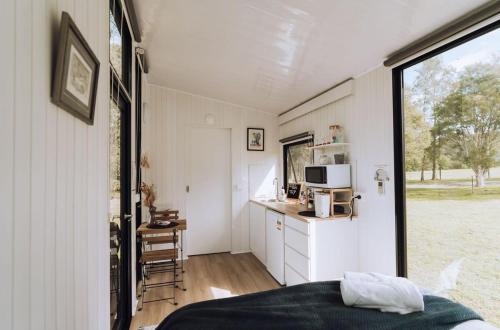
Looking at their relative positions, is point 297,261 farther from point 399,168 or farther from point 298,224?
point 399,168

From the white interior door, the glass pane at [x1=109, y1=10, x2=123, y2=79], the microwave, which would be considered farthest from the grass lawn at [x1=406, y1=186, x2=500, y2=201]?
the white interior door

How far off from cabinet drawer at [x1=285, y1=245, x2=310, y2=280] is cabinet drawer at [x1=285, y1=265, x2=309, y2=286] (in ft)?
0.15

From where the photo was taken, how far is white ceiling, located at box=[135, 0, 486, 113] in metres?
1.73

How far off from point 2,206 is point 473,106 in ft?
7.92

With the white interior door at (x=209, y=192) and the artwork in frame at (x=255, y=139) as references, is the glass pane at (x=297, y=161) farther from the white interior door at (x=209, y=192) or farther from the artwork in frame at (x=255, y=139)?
the white interior door at (x=209, y=192)

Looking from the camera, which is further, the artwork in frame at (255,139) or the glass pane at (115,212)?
the artwork in frame at (255,139)

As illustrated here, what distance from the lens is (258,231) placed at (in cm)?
396

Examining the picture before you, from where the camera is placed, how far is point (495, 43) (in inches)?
63.2

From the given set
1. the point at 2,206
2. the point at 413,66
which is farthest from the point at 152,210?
the point at 413,66

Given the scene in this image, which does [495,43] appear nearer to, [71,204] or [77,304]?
[71,204]

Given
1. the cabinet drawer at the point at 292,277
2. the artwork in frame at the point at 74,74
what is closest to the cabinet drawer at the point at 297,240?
the cabinet drawer at the point at 292,277

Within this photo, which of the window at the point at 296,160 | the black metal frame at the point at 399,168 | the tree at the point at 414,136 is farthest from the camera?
the window at the point at 296,160

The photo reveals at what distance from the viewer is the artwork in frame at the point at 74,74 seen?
2.70 feet

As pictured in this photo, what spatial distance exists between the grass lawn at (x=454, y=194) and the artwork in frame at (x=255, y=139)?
266 centimetres
